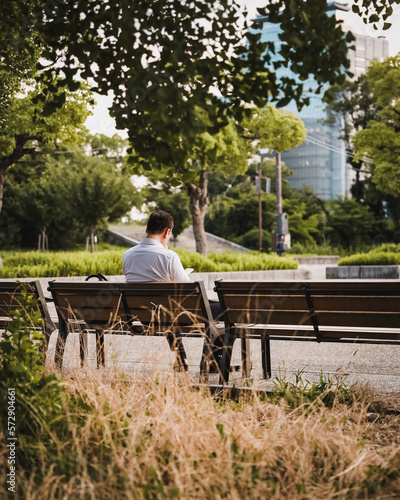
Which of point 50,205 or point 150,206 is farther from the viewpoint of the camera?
point 150,206

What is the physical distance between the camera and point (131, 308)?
5625 mm

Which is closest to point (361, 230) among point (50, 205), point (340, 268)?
point (50, 205)

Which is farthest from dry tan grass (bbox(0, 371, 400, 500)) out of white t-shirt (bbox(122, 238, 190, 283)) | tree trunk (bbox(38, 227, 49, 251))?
tree trunk (bbox(38, 227, 49, 251))

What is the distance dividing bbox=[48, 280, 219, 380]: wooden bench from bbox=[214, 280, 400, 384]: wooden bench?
197mm

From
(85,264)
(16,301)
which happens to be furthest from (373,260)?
(16,301)

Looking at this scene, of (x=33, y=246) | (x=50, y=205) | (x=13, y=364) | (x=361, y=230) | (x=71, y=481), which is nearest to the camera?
(x=71, y=481)

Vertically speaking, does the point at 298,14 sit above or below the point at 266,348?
above

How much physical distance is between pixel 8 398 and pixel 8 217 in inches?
1864

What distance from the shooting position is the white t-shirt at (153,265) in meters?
6.21

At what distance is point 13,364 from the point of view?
361 centimetres

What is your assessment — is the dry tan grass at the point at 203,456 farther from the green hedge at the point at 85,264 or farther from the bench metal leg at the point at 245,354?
the green hedge at the point at 85,264

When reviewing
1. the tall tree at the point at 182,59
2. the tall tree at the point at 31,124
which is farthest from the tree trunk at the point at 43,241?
the tall tree at the point at 182,59

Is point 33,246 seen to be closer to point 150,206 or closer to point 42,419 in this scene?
point 150,206

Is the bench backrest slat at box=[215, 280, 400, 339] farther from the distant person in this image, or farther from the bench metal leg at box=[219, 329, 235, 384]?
the distant person
